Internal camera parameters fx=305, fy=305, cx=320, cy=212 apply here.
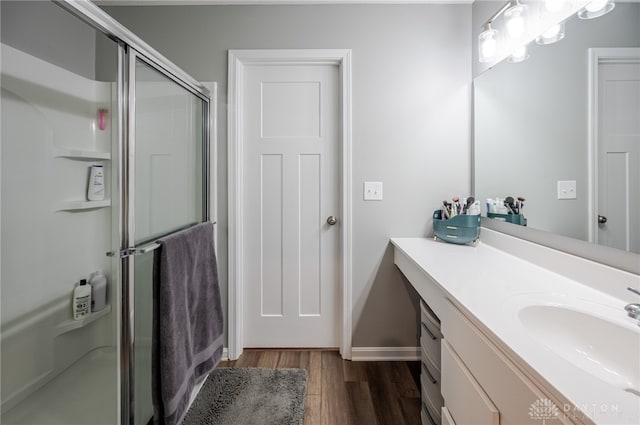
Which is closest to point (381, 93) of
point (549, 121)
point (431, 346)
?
point (549, 121)

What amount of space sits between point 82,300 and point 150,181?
1.96 feet

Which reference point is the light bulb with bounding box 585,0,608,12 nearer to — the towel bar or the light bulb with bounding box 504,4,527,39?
the light bulb with bounding box 504,4,527,39

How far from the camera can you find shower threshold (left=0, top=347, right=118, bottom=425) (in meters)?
1.22

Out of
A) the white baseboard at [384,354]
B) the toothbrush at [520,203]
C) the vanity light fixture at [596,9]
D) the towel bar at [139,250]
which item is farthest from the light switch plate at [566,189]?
the towel bar at [139,250]

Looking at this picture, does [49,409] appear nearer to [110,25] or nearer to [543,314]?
[110,25]

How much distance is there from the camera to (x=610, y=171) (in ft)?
3.53

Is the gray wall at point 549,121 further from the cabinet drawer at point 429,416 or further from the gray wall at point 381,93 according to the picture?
the cabinet drawer at point 429,416

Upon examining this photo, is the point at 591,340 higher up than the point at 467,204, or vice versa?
the point at 467,204

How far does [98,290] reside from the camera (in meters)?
1.30

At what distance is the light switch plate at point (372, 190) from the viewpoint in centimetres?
206

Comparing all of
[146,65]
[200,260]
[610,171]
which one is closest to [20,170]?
[146,65]

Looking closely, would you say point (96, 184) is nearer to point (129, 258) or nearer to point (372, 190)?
point (129, 258)

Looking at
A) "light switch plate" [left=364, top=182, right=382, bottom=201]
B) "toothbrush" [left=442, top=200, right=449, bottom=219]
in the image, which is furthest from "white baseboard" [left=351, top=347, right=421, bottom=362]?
"light switch plate" [left=364, top=182, right=382, bottom=201]

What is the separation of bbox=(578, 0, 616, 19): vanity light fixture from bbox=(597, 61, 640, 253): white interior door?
0.67 ft
